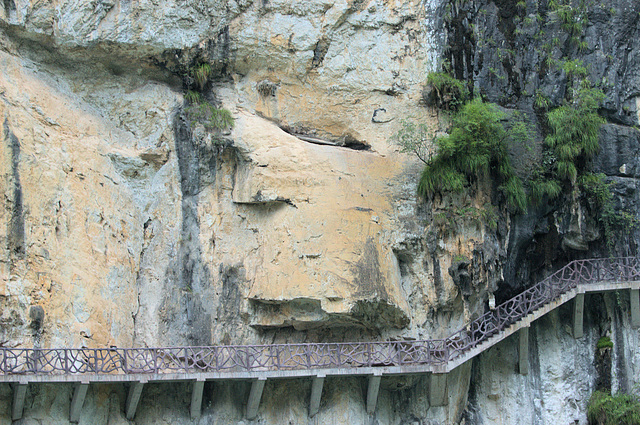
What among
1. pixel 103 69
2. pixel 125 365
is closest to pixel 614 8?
pixel 103 69

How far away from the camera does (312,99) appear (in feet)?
67.6

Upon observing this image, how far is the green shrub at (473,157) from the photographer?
18797 mm

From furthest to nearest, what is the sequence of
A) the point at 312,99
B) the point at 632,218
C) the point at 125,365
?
1. the point at 312,99
2. the point at 632,218
3. the point at 125,365

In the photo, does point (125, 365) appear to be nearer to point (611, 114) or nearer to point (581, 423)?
point (581, 423)

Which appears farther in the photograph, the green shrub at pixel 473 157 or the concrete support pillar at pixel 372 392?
the green shrub at pixel 473 157

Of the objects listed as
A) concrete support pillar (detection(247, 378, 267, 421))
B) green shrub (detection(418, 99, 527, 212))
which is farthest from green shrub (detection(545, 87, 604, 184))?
concrete support pillar (detection(247, 378, 267, 421))

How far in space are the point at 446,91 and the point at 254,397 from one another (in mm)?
8800

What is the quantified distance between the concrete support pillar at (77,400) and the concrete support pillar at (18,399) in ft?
3.16

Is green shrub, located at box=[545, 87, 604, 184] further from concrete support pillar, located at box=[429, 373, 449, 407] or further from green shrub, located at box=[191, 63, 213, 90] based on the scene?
green shrub, located at box=[191, 63, 213, 90]

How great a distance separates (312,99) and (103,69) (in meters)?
5.19

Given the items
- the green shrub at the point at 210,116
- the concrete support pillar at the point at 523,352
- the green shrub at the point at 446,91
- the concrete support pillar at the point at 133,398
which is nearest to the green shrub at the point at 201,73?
the green shrub at the point at 210,116

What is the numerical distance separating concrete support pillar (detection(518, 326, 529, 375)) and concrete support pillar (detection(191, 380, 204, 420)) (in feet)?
24.3

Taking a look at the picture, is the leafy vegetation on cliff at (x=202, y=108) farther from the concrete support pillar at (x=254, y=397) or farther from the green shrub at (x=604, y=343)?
the green shrub at (x=604, y=343)

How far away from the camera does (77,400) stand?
16266 mm
